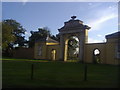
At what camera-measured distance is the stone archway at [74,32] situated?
76.2 feet

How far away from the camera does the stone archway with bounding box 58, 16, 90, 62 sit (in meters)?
23.2

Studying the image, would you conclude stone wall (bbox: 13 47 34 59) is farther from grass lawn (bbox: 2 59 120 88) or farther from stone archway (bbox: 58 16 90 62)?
grass lawn (bbox: 2 59 120 88)

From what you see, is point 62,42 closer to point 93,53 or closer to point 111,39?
point 93,53

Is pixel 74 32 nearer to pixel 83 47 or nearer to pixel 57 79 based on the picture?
pixel 83 47

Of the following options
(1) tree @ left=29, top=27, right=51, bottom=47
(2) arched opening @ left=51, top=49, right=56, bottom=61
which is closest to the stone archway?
(2) arched opening @ left=51, top=49, right=56, bottom=61

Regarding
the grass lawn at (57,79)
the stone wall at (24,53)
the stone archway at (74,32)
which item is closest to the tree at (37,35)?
the stone wall at (24,53)

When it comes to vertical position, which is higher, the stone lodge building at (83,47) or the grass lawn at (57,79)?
the stone lodge building at (83,47)

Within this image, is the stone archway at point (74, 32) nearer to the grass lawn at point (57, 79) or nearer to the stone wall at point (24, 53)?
the stone wall at point (24, 53)

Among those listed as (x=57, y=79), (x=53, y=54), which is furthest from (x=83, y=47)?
(x=57, y=79)

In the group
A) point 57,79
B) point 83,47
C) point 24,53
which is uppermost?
point 83,47

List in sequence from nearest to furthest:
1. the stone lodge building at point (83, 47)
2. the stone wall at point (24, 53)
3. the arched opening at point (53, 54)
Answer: the stone lodge building at point (83, 47)
the arched opening at point (53, 54)
the stone wall at point (24, 53)

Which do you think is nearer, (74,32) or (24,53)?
(74,32)

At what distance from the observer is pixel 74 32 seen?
975 inches

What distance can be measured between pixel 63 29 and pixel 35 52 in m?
9.65
